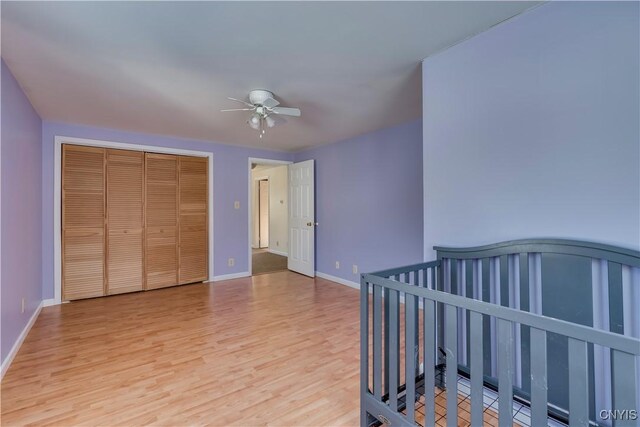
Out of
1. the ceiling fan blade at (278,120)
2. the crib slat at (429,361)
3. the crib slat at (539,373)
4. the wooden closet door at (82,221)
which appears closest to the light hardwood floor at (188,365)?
the wooden closet door at (82,221)

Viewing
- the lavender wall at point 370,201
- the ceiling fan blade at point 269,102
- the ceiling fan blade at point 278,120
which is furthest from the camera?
the lavender wall at point 370,201

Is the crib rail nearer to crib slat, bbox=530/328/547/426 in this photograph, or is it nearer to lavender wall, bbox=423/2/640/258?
crib slat, bbox=530/328/547/426

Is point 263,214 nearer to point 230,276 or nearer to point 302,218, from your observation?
point 302,218

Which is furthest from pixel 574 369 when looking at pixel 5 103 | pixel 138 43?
pixel 5 103

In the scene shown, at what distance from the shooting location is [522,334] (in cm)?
161

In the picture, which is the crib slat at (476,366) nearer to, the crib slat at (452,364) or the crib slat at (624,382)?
the crib slat at (452,364)

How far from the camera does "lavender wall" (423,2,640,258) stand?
131cm

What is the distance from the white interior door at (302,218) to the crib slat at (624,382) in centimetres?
415

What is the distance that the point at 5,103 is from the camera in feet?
7.00

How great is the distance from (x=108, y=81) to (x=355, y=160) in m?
2.94

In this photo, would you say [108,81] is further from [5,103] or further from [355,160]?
[355,160]

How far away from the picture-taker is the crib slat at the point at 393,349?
1.47 meters

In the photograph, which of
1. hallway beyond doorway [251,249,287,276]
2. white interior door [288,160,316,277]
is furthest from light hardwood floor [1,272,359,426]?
hallway beyond doorway [251,249,287,276]

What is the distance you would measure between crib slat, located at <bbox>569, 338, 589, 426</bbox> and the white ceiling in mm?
1625
